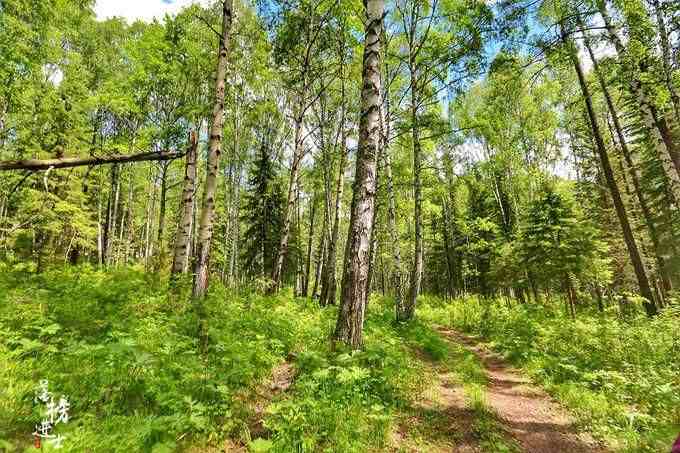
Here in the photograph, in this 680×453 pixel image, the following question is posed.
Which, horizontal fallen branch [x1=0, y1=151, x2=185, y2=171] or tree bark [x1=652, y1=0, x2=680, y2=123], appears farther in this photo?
tree bark [x1=652, y1=0, x2=680, y2=123]

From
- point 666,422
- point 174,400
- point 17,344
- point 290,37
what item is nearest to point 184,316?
point 17,344

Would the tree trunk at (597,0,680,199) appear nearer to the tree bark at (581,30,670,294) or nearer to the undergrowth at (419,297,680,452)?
the tree bark at (581,30,670,294)

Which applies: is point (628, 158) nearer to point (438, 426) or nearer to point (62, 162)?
point (438, 426)

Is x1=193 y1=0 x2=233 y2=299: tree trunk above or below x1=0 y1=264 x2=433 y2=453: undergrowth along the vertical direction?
above

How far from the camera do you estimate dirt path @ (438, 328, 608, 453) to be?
4.34m

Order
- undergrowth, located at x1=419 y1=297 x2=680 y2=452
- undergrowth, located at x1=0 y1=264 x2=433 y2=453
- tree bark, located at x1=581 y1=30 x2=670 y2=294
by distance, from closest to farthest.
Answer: undergrowth, located at x1=0 y1=264 x2=433 y2=453, undergrowth, located at x1=419 y1=297 x2=680 y2=452, tree bark, located at x1=581 y1=30 x2=670 y2=294

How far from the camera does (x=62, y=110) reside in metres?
15.9

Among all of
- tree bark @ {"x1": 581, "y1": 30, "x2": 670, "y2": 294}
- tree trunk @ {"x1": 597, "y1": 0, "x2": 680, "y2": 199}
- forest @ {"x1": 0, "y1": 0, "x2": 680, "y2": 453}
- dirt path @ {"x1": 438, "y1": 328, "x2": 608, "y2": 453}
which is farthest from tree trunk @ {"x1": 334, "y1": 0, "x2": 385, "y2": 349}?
tree bark @ {"x1": 581, "y1": 30, "x2": 670, "y2": 294}

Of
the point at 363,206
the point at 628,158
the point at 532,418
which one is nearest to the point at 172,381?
the point at 363,206

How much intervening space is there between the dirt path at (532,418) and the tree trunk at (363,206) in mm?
2457

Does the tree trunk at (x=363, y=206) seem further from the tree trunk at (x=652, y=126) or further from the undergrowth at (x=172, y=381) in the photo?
the tree trunk at (x=652, y=126)

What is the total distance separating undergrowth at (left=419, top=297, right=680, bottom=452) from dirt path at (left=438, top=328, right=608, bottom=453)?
24 cm

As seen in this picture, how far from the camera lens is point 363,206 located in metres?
5.61

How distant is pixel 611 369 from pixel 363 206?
6.09 meters
